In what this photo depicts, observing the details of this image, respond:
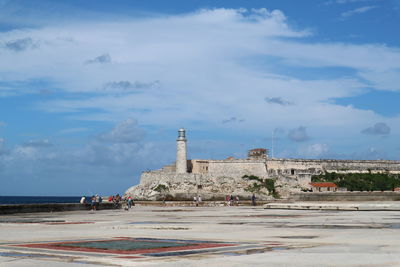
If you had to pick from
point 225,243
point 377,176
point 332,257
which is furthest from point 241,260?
point 377,176

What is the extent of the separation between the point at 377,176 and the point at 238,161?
28.0 m

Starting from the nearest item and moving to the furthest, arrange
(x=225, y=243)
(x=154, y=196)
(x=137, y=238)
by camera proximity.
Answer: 1. (x=225, y=243)
2. (x=137, y=238)
3. (x=154, y=196)

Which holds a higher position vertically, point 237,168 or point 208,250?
point 237,168

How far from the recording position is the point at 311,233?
1673 cm

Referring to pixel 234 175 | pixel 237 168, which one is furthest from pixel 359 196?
pixel 237 168

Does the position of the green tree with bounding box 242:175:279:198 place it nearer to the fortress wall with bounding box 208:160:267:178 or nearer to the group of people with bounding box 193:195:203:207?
the fortress wall with bounding box 208:160:267:178

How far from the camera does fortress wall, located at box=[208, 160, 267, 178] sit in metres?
106

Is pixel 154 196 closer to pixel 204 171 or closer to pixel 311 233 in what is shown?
pixel 204 171

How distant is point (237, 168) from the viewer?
4259 inches

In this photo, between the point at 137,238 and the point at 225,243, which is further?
the point at 137,238

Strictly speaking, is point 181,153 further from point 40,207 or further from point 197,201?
point 40,207

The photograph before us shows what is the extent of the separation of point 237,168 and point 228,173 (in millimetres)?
2138

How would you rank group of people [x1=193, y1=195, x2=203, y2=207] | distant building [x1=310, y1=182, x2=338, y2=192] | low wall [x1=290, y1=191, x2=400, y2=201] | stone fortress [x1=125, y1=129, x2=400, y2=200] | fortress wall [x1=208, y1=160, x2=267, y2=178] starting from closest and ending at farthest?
low wall [x1=290, y1=191, x2=400, y2=201], group of people [x1=193, y1=195, x2=203, y2=207], distant building [x1=310, y1=182, x2=338, y2=192], stone fortress [x1=125, y1=129, x2=400, y2=200], fortress wall [x1=208, y1=160, x2=267, y2=178]

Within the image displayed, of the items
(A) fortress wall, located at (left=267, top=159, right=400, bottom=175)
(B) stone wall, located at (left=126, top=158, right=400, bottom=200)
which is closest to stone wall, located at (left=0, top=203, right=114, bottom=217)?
(B) stone wall, located at (left=126, top=158, right=400, bottom=200)
